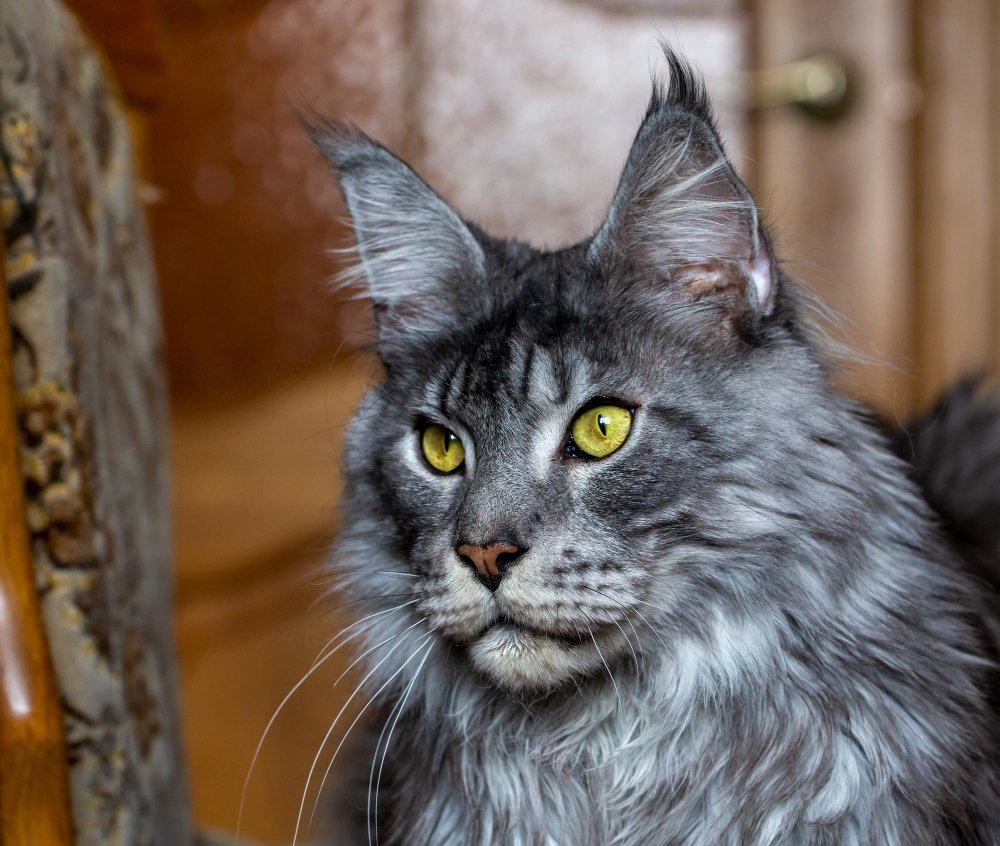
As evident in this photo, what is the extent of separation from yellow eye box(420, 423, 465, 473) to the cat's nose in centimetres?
18

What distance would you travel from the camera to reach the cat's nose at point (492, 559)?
98 centimetres

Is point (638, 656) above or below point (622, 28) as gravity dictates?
below

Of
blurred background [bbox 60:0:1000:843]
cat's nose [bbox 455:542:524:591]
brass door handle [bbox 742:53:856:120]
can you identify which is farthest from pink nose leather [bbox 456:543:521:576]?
brass door handle [bbox 742:53:856:120]

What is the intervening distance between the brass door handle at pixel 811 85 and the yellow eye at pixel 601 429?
Answer: 1.47m

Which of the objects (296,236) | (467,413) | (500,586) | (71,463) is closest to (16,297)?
(71,463)

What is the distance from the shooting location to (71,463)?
1107 mm

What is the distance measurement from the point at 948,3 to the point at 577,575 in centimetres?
185

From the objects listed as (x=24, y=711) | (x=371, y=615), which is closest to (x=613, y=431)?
(x=371, y=615)

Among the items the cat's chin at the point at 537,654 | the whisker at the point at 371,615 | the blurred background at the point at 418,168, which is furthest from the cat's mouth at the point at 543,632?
the blurred background at the point at 418,168

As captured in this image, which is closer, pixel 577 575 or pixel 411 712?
pixel 577 575

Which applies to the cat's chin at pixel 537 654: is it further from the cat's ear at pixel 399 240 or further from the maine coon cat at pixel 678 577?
the cat's ear at pixel 399 240

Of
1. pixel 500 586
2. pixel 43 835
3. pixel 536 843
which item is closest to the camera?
pixel 43 835

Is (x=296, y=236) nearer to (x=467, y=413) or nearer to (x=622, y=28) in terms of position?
(x=622, y=28)

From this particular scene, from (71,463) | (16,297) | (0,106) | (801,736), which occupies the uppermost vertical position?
(0,106)
